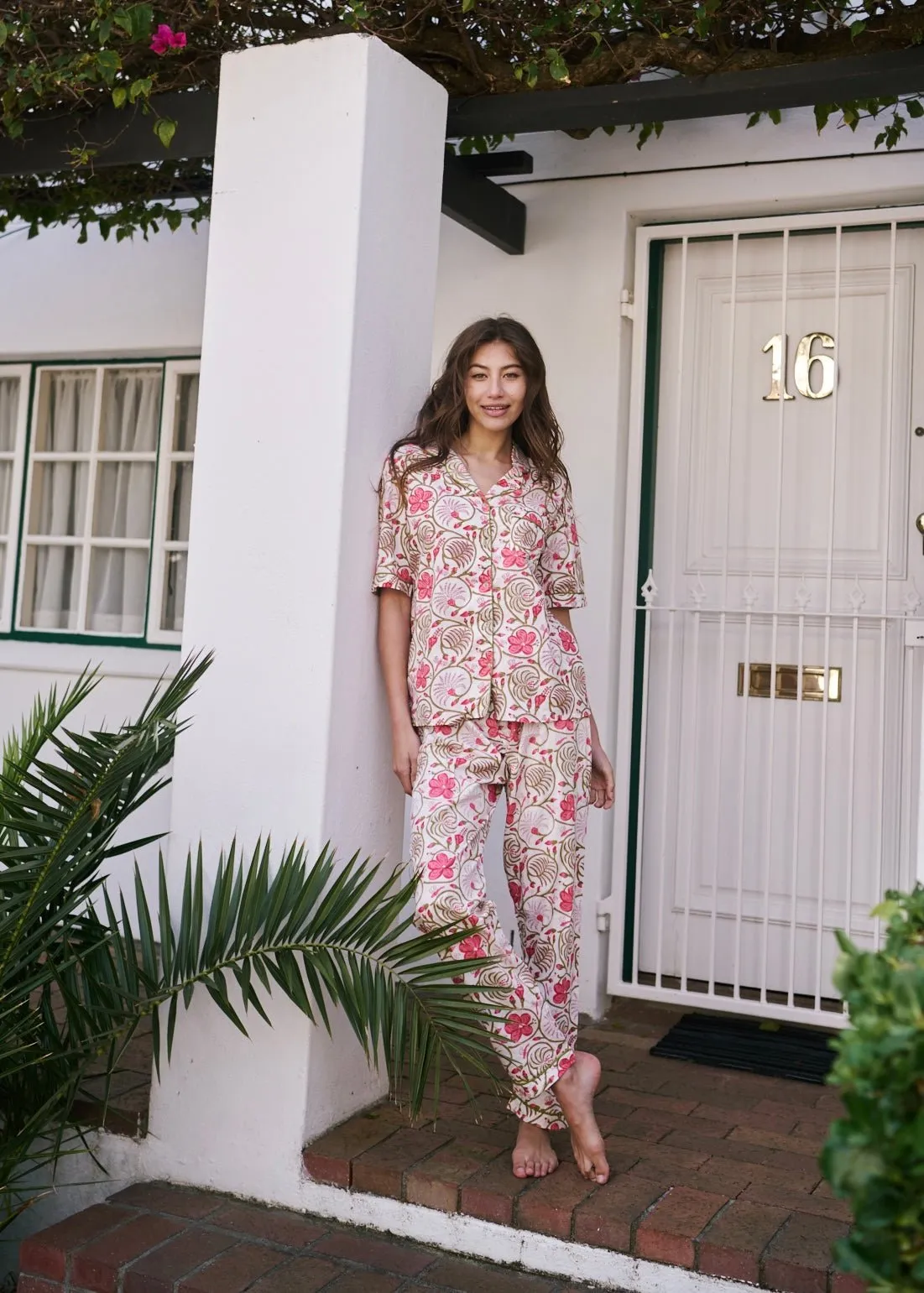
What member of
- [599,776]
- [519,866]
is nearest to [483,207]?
[599,776]

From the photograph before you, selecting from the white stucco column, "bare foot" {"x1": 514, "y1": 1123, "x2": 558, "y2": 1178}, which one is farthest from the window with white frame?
"bare foot" {"x1": 514, "y1": 1123, "x2": 558, "y2": 1178}

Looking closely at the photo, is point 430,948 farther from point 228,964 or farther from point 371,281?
A: point 371,281

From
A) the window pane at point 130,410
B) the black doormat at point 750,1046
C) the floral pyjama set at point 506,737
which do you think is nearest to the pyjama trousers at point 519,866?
the floral pyjama set at point 506,737

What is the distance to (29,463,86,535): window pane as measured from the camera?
5527 mm

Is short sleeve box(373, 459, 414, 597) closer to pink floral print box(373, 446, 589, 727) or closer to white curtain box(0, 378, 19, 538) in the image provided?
pink floral print box(373, 446, 589, 727)

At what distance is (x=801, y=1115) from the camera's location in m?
3.46

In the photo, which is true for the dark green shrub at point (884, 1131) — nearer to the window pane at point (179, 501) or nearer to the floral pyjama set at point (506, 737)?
the floral pyjama set at point (506, 737)

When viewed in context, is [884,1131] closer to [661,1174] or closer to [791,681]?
[661,1174]

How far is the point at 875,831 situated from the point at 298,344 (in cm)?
229

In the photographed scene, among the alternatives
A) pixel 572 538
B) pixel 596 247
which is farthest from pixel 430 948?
pixel 596 247

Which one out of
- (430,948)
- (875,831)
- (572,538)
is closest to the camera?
(430,948)

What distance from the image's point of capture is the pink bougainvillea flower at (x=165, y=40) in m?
3.34

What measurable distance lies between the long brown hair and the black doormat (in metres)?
1.82

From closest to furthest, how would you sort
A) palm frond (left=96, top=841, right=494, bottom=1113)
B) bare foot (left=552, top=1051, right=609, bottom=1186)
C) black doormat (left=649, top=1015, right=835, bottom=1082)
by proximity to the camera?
1. palm frond (left=96, top=841, right=494, bottom=1113)
2. bare foot (left=552, top=1051, right=609, bottom=1186)
3. black doormat (left=649, top=1015, right=835, bottom=1082)
